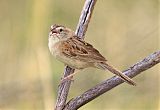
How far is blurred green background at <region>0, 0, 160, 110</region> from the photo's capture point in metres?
5.44

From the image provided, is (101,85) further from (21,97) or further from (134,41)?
(134,41)

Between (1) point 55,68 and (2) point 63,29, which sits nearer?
(2) point 63,29

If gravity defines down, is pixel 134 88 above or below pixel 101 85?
above

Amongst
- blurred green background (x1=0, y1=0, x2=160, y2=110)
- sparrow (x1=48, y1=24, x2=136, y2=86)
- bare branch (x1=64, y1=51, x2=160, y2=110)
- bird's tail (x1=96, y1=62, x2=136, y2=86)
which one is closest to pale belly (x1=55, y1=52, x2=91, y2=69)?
sparrow (x1=48, y1=24, x2=136, y2=86)

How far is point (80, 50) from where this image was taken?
4.66m

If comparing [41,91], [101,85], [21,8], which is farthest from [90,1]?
[21,8]

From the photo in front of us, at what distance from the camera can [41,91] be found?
544cm

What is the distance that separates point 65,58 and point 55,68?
1419 mm

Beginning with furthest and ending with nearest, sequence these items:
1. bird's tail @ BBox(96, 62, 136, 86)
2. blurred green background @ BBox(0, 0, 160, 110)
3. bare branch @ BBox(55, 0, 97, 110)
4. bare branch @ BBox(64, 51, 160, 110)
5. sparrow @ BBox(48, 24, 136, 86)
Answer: blurred green background @ BBox(0, 0, 160, 110) → sparrow @ BBox(48, 24, 136, 86) → bare branch @ BBox(55, 0, 97, 110) → bird's tail @ BBox(96, 62, 136, 86) → bare branch @ BBox(64, 51, 160, 110)

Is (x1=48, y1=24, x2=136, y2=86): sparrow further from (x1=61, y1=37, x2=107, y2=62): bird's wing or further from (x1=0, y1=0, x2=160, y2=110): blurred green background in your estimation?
(x1=0, y1=0, x2=160, y2=110): blurred green background

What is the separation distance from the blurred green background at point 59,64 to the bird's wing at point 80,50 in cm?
53

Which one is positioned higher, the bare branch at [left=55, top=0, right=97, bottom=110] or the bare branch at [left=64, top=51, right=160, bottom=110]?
the bare branch at [left=55, top=0, right=97, bottom=110]

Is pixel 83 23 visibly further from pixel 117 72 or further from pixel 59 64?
pixel 59 64

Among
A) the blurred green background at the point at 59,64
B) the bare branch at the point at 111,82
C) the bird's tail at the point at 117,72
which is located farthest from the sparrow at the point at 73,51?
the bare branch at the point at 111,82
